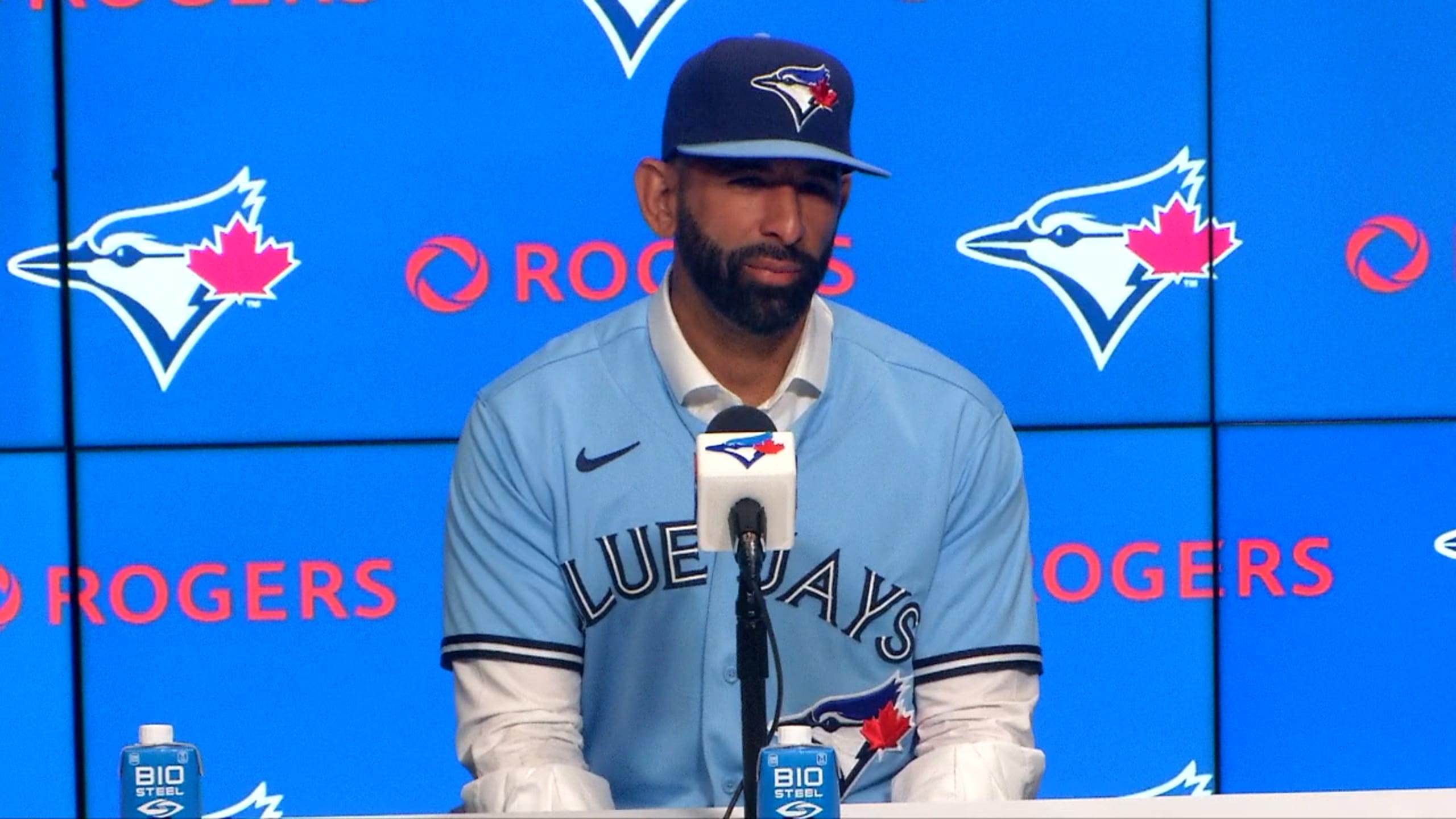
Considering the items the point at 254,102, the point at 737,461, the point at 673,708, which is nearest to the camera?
the point at 737,461

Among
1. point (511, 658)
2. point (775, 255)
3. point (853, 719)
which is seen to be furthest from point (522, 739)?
point (775, 255)

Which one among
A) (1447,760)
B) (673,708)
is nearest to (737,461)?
(673,708)

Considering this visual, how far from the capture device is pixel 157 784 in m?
1.69

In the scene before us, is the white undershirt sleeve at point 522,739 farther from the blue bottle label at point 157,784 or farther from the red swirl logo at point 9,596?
the red swirl logo at point 9,596

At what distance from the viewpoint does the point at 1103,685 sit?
313cm

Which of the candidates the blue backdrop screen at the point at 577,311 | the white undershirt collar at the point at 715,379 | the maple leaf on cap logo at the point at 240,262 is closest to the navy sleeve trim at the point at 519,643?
the white undershirt collar at the point at 715,379

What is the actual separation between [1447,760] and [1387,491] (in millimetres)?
464

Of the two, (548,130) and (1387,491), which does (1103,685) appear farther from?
(548,130)

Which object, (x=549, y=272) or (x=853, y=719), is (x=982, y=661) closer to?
(x=853, y=719)

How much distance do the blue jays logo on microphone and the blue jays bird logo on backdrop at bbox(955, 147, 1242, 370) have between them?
1.56 m

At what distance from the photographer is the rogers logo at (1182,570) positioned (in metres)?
3.11

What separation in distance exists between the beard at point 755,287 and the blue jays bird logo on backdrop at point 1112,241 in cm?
82

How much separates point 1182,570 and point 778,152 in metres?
1.27

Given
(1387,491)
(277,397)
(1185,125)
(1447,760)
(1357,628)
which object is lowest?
(1447,760)
